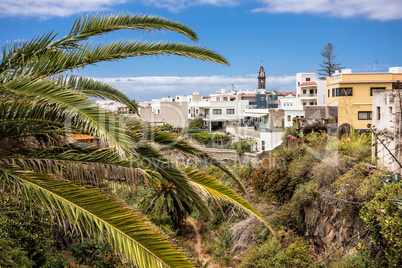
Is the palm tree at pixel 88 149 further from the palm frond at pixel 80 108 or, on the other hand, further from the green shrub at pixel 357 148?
the green shrub at pixel 357 148

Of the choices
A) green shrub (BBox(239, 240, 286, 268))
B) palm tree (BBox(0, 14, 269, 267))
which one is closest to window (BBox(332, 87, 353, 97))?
green shrub (BBox(239, 240, 286, 268))

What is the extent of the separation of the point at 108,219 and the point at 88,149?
173cm

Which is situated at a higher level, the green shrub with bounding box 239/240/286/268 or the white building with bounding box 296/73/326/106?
the white building with bounding box 296/73/326/106

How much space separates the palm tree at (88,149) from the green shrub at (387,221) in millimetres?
5881

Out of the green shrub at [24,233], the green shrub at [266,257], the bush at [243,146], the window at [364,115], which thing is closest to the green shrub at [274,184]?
the green shrub at [266,257]

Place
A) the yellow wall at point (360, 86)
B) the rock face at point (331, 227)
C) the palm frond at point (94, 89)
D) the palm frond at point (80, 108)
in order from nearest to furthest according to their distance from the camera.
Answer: the palm frond at point (80, 108) → the palm frond at point (94, 89) → the rock face at point (331, 227) → the yellow wall at point (360, 86)

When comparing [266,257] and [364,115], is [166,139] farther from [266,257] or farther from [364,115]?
[364,115]

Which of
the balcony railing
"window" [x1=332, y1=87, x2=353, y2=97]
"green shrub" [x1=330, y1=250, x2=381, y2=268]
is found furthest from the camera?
"window" [x1=332, y1=87, x2=353, y2=97]

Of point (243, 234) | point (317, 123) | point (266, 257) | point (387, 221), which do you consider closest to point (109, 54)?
point (387, 221)

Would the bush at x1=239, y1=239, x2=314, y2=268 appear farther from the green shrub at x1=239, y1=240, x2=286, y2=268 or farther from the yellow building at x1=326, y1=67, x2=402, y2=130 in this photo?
the yellow building at x1=326, y1=67, x2=402, y2=130

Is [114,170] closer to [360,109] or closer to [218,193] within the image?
[218,193]

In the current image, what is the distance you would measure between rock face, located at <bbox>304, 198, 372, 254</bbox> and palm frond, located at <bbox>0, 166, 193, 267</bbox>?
9.07 meters

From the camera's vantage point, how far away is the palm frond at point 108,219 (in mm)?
3178

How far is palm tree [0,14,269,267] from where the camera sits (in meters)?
3.28
